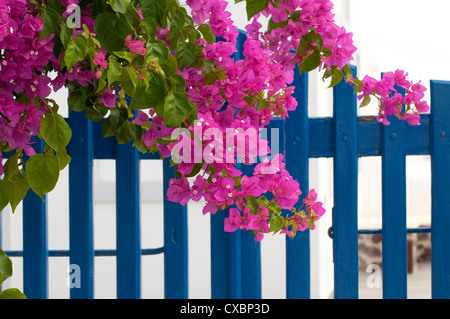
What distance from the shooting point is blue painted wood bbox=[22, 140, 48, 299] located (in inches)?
65.6

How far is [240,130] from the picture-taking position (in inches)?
35.3

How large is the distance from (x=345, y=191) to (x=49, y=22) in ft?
3.44

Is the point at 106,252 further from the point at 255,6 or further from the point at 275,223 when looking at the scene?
the point at 255,6

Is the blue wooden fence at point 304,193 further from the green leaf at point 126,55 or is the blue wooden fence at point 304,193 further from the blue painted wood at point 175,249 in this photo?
the green leaf at point 126,55

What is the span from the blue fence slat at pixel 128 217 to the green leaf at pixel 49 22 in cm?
76

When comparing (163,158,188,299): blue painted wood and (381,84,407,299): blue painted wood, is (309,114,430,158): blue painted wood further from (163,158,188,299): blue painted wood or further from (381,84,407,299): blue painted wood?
(163,158,188,299): blue painted wood

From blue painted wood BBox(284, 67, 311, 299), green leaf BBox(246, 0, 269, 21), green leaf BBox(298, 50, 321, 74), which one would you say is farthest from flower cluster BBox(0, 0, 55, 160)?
blue painted wood BBox(284, 67, 311, 299)

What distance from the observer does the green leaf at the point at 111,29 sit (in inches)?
33.4

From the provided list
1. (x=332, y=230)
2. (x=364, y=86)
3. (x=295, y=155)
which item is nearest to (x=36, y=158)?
(x=364, y=86)

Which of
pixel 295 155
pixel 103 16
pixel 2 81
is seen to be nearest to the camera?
pixel 103 16

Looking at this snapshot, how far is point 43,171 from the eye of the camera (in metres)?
0.89

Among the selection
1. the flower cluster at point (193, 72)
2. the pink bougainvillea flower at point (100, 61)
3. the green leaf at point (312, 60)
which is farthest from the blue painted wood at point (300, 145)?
the pink bougainvillea flower at point (100, 61)

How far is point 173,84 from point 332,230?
975 millimetres

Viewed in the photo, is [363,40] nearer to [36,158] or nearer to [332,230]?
[332,230]
